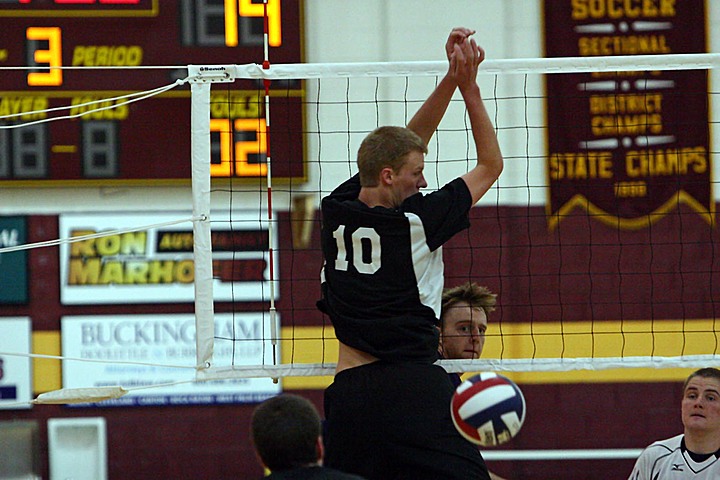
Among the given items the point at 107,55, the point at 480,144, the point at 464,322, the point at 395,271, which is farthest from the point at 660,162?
the point at 395,271

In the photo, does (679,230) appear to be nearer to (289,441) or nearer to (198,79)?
(198,79)

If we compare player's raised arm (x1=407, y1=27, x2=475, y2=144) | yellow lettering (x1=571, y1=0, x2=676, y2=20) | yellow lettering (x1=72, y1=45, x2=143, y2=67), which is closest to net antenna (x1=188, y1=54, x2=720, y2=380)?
player's raised arm (x1=407, y1=27, x2=475, y2=144)

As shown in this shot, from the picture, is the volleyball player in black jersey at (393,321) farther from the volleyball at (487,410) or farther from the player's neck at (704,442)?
the player's neck at (704,442)

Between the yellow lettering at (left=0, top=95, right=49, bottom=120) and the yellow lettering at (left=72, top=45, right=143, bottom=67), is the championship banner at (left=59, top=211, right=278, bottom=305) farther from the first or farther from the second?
the yellow lettering at (left=72, top=45, right=143, bottom=67)

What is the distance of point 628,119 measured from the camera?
8367mm

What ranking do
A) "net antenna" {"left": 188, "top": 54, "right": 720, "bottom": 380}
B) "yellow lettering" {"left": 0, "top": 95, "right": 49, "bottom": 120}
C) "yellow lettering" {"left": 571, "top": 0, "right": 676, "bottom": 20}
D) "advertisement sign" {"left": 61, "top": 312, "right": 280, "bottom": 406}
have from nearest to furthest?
"net antenna" {"left": 188, "top": 54, "right": 720, "bottom": 380}, "yellow lettering" {"left": 0, "top": 95, "right": 49, "bottom": 120}, "advertisement sign" {"left": 61, "top": 312, "right": 280, "bottom": 406}, "yellow lettering" {"left": 571, "top": 0, "right": 676, "bottom": 20}

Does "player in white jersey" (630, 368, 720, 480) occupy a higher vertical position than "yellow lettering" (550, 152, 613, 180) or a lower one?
lower

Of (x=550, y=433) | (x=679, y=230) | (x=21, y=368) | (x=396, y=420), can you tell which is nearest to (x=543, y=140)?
(x=679, y=230)

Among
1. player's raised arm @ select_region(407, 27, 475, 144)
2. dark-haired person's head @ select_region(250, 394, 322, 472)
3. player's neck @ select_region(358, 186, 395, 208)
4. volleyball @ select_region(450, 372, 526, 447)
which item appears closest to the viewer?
dark-haired person's head @ select_region(250, 394, 322, 472)

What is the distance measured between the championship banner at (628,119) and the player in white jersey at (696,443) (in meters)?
3.66

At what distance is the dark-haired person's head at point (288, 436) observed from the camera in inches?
114

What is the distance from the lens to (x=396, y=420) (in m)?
3.59

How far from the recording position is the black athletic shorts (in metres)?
3.60

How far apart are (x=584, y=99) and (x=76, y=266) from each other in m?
3.99
